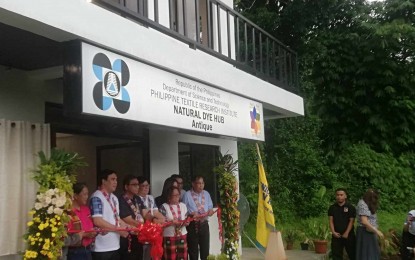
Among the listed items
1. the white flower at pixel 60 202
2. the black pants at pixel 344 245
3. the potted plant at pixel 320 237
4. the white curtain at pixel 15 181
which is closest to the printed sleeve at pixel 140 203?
the white curtain at pixel 15 181

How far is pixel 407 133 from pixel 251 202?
564 centimetres

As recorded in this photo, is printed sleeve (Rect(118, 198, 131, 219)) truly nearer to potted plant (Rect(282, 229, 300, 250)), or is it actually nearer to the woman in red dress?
the woman in red dress

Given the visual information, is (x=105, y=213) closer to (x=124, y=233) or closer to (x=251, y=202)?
(x=124, y=233)

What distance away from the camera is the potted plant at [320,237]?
10.5 meters

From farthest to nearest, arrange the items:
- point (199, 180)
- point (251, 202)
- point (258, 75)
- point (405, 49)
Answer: point (405, 49)
point (251, 202)
point (258, 75)
point (199, 180)

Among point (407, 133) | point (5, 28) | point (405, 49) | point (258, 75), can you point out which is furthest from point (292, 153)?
point (5, 28)

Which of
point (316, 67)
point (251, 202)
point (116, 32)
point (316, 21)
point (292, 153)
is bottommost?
point (251, 202)

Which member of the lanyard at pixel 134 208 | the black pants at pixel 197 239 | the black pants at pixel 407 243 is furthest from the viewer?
the black pants at pixel 407 243

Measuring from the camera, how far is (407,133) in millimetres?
15727

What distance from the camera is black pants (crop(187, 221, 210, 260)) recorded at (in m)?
7.57

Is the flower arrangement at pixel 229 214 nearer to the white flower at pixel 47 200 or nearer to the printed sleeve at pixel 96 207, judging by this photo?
the printed sleeve at pixel 96 207

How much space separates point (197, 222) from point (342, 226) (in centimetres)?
262

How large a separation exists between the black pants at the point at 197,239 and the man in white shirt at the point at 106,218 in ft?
6.14

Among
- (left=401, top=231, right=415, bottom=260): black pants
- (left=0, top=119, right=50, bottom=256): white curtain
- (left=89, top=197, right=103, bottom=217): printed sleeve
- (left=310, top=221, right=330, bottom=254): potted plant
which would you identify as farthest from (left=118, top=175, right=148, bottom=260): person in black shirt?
(left=310, top=221, right=330, bottom=254): potted plant
